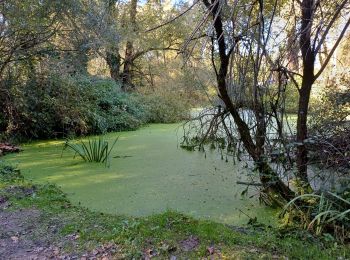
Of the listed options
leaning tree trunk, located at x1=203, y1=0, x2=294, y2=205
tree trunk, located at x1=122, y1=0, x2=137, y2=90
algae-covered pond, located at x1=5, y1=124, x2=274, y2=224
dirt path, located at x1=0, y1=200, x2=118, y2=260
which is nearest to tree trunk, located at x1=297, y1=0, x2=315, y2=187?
leaning tree trunk, located at x1=203, y1=0, x2=294, y2=205

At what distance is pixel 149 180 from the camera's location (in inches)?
168

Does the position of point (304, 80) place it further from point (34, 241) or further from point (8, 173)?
point (8, 173)

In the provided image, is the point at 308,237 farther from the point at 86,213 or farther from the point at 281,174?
the point at 86,213

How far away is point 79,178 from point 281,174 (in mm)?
2427

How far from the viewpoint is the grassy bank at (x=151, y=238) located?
85.4 inches

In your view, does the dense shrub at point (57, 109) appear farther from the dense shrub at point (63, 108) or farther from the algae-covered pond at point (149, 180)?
the algae-covered pond at point (149, 180)

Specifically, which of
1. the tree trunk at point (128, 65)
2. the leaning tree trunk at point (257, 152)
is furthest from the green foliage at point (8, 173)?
the tree trunk at point (128, 65)

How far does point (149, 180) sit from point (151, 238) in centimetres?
192

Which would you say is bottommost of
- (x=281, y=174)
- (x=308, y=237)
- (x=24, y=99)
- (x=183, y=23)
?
(x=308, y=237)

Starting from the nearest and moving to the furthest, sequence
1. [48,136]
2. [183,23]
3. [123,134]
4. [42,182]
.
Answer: [42,182] < [48,136] < [123,134] < [183,23]

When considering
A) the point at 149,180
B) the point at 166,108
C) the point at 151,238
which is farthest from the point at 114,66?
the point at 151,238

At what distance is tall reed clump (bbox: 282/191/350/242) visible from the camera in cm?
237

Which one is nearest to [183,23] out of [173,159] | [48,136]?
[48,136]

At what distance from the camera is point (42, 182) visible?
4.28 metres
